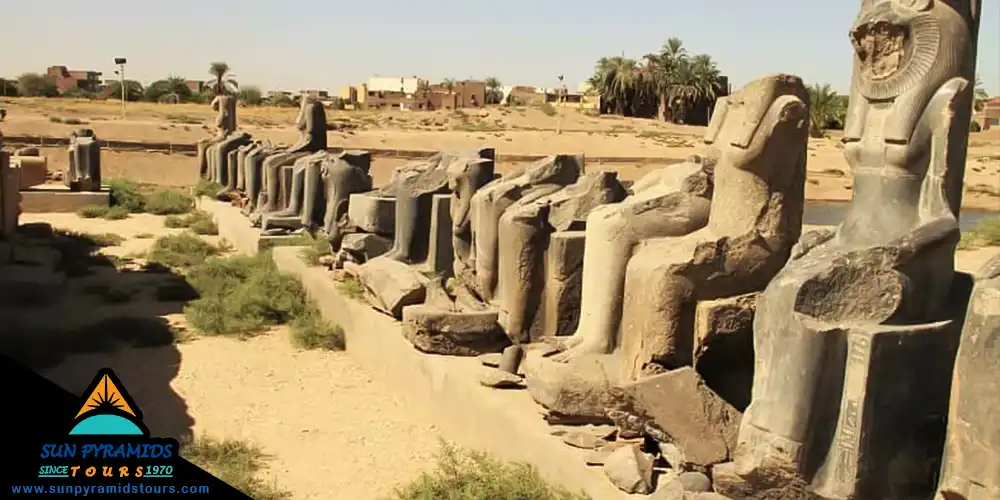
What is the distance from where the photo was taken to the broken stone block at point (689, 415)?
4.00 metres

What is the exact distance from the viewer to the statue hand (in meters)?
3.88

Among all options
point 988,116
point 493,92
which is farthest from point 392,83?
point 988,116

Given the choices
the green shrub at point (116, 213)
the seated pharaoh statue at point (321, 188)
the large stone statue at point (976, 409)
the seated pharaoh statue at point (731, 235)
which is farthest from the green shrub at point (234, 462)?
the green shrub at point (116, 213)

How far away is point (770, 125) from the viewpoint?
13.9ft

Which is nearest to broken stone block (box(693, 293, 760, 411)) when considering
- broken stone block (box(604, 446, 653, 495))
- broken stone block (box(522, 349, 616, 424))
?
broken stone block (box(604, 446, 653, 495))

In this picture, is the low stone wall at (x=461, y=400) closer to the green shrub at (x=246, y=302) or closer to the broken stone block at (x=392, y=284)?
the broken stone block at (x=392, y=284)

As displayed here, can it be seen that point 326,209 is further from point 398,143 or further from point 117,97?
point 117,97

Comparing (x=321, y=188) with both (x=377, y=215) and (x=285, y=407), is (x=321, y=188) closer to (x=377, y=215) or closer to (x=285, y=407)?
(x=377, y=215)

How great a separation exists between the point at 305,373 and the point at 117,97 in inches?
2307

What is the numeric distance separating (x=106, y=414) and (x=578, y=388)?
2.14 meters

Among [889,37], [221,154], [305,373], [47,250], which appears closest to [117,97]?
[221,154]

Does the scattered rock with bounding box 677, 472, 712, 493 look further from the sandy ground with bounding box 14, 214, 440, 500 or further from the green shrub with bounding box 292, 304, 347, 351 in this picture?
the green shrub with bounding box 292, 304, 347, 351

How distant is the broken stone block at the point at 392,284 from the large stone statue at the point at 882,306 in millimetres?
3895

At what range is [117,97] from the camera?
60.9m
